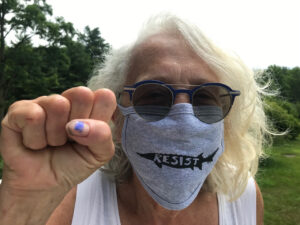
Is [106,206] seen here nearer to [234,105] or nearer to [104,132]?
[104,132]

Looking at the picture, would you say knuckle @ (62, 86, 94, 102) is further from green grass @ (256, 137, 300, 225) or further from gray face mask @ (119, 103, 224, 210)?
green grass @ (256, 137, 300, 225)

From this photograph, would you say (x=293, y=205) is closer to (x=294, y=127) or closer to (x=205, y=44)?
(x=294, y=127)

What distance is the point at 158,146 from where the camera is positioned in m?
1.29

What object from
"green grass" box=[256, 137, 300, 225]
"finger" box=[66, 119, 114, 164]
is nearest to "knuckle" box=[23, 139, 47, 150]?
"finger" box=[66, 119, 114, 164]

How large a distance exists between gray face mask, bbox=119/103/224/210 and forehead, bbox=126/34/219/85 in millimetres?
203

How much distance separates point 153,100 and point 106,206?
806 millimetres

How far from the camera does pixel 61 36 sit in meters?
14.8

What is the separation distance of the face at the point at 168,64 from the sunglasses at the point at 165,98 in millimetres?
42

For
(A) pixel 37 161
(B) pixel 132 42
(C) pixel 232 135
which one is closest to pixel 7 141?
(A) pixel 37 161

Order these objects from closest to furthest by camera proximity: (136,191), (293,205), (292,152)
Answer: (136,191) < (293,205) < (292,152)

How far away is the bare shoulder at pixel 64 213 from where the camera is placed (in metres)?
1.30

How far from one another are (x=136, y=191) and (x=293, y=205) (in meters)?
4.70

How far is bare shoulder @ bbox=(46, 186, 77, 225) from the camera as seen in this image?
1296 millimetres

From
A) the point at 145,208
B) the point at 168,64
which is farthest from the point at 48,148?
the point at 145,208
